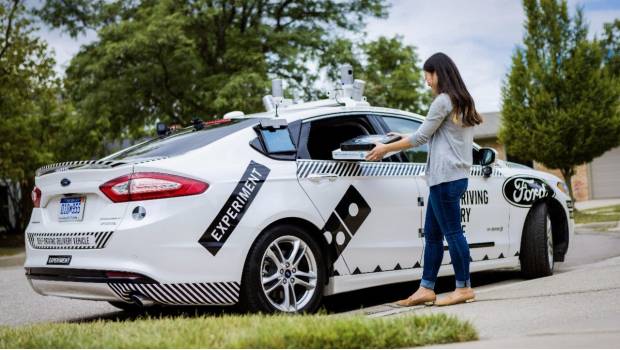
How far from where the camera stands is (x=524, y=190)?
734cm

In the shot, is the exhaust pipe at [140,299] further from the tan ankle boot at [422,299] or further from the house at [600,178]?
the house at [600,178]

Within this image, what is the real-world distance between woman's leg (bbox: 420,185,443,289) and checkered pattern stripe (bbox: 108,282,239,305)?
5.00 ft

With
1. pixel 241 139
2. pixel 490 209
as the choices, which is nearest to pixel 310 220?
pixel 241 139

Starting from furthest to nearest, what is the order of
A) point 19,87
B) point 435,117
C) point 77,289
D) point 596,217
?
point 19,87
point 596,217
point 435,117
point 77,289

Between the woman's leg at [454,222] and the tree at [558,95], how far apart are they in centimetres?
1664

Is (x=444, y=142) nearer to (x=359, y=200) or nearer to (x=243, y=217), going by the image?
(x=359, y=200)

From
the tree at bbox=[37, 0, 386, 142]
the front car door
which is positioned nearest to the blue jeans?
the front car door

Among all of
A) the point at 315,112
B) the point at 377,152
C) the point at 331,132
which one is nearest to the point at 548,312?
the point at 377,152

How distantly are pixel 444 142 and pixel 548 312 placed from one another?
1.43 meters

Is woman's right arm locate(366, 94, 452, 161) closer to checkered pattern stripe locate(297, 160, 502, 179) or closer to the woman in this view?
the woman

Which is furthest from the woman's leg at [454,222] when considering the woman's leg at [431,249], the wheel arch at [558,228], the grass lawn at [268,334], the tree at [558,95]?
the tree at [558,95]

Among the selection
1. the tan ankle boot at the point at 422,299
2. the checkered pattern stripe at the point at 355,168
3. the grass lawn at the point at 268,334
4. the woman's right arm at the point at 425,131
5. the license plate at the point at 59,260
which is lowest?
the tan ankle boot at the point at 422,299

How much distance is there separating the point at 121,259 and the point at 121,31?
735 inches

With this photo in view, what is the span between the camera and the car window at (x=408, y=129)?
260 inches
